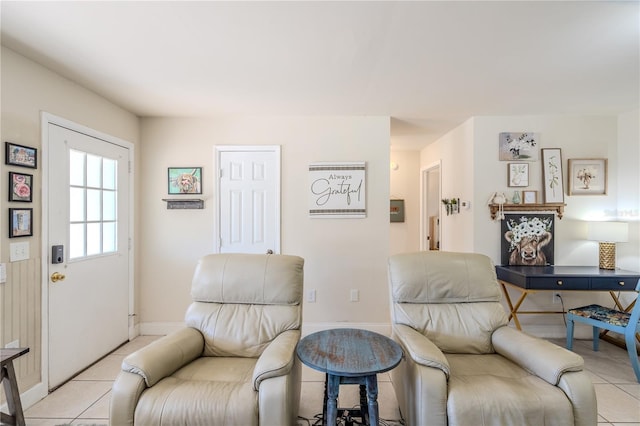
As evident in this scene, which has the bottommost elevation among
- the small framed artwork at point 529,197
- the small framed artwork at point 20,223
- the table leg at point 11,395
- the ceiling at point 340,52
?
the table leg at point 11,395

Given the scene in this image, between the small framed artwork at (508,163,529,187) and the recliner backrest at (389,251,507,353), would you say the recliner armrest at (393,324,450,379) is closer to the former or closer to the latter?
the recliner backrest at (389,251,507,353)

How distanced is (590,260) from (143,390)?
13.8 feet

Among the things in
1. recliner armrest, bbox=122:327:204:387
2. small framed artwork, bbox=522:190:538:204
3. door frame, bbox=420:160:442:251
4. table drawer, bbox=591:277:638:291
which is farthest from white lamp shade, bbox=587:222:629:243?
recliner armrest, bbox=122:327:204:387

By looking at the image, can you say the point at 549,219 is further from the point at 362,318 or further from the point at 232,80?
the point at 232,80

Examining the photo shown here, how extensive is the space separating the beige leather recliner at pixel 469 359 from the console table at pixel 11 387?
7.33ft

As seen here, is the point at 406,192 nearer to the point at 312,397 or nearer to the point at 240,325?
the point at 312,397

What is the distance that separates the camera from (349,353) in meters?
1.55

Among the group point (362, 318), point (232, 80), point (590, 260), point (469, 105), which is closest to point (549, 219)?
point (590, 260)

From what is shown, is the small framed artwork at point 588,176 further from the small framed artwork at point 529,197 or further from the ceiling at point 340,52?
the ceiling at point 340,52

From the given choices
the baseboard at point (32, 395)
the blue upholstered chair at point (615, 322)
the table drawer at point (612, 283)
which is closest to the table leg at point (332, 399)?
the baseboard at point (32, 395)

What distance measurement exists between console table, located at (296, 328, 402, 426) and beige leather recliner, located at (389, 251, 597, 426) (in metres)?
0.18

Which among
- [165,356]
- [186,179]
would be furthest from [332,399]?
[186,179]

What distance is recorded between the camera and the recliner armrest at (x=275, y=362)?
143 cm

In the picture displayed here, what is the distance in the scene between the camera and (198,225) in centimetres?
324
